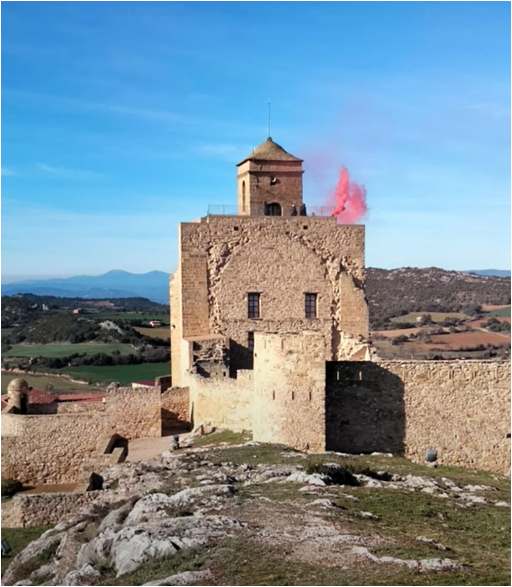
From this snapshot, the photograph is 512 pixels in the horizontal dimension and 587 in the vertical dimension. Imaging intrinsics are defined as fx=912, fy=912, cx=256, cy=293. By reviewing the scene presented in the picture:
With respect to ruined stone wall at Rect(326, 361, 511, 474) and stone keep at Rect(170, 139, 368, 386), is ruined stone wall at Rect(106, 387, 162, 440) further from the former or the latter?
ruined stone wall at Rect(326, 361, 511, 474)

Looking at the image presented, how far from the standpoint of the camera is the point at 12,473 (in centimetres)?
2473

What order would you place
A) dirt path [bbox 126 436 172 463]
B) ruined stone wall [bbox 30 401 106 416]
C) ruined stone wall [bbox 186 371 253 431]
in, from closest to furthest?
1. ruined stone wall [bbox 186 371 253 431]
2. dirt path [bbox 126 436 172 463]
3. ruined stone wall [bbox 30 401 106 416]

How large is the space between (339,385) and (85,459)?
8.36 meters

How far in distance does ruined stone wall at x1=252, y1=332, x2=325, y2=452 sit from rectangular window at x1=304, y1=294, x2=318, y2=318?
824cm

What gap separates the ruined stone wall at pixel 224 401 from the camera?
21.1 m

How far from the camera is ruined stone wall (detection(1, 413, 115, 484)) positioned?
2467 cm

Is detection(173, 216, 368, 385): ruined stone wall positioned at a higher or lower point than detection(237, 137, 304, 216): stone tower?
lower

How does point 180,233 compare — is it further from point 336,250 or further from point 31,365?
point 31,365

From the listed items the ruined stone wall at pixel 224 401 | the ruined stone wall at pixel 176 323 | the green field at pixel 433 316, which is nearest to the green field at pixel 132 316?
the green field at pixel 433 316

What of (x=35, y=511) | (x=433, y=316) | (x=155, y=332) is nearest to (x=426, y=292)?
(x=433, y=316)

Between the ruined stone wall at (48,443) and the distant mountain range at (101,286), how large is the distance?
143 ft

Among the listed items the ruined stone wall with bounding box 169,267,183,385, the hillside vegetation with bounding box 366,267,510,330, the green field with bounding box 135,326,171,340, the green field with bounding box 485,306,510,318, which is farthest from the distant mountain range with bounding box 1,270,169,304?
the ruined stone wall with bounding box 169,267,183,385

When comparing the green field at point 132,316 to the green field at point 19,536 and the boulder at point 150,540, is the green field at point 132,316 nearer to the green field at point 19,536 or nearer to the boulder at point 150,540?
the green field at point 19,536

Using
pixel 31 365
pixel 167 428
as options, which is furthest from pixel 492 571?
pixel 31 365
